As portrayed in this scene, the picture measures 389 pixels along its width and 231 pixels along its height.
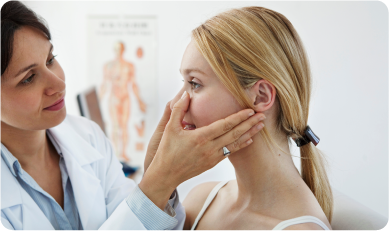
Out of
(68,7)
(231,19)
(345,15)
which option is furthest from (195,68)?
(68,7)

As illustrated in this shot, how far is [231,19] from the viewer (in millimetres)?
1099

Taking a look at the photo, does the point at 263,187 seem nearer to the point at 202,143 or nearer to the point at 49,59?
Result: the point at 202,143

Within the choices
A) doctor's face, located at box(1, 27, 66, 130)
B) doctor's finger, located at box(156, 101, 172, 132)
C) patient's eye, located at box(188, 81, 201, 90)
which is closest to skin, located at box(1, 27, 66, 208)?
doctor's face, located at box(1, 27, 66, 130)

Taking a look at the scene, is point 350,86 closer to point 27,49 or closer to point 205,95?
point 205,95

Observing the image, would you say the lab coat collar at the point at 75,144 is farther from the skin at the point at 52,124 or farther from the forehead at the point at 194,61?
the forehead at the point at 194,61

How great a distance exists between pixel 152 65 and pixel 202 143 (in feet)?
8.73

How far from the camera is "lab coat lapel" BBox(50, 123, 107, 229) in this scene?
130cm

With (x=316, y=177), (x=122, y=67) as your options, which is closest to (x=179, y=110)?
(x=316, y=177)

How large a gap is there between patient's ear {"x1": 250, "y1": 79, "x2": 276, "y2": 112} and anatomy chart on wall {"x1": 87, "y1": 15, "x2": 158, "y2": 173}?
8.48ft

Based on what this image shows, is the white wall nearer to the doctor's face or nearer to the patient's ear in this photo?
the patient's ear

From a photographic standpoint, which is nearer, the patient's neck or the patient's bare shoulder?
the patient's bare shoulder

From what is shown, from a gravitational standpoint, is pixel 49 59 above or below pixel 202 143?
above

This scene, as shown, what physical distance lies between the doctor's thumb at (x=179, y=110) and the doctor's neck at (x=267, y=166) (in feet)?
0.85

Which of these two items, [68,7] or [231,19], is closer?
[231,19]
